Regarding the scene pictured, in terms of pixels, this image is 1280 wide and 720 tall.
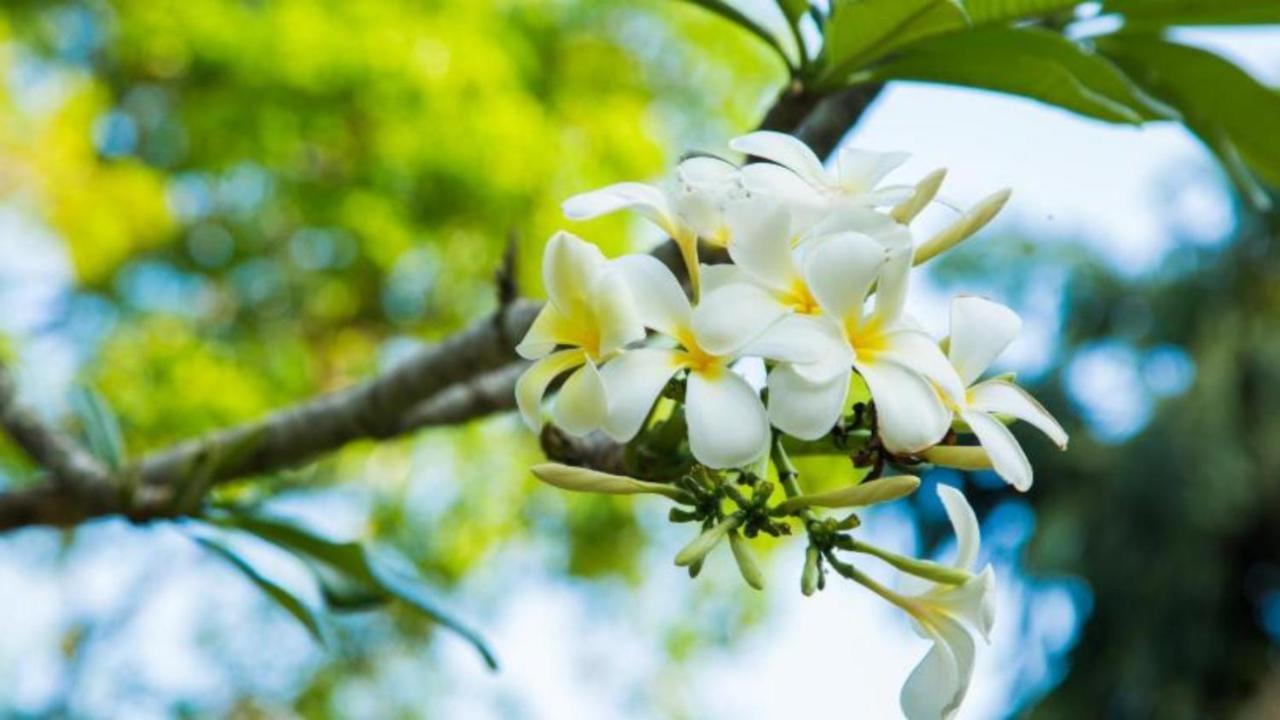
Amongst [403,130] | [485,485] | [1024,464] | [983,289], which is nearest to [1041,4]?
[1024,464]

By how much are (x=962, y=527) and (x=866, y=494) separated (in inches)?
2.0

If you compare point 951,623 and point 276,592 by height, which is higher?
point 951,623

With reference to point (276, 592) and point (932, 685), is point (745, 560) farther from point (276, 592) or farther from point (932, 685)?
point (276, 592)

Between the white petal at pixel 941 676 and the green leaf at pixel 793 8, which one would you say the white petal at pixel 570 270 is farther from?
the green leaf at pixel 793 8

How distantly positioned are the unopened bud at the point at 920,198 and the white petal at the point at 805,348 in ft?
0.25

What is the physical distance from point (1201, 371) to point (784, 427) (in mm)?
7687

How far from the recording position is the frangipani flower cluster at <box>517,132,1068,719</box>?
40cm

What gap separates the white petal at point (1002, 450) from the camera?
41 cm

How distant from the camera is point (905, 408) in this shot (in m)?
0.41

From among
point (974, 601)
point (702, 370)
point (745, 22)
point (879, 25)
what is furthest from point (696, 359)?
point (745, 22)

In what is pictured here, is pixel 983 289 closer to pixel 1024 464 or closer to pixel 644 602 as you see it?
pixel 644 602

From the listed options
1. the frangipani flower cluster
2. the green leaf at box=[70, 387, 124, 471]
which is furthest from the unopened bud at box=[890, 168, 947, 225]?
the green leaf at box=[70, 387, 124, 471]

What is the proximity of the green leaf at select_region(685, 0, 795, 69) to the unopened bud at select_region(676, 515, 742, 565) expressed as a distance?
34 centimetres

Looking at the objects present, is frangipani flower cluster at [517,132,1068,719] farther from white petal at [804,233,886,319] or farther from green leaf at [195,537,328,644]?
green leaf at [195,537,328,644]
